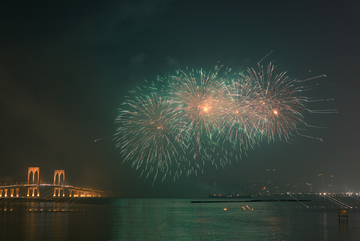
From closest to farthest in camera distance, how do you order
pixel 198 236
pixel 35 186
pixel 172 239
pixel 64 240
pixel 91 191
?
1. pixel 64 240
2. pixel 172 239
3. pixel 198 236
4. pixel 35 186
5. pixel 91 191

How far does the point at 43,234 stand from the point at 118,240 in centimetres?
790

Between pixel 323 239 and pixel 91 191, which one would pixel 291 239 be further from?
pixel 91 191

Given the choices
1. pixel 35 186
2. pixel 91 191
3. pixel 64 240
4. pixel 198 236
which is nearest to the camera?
pixel 64 240

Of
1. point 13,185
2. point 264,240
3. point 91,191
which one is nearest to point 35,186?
point 13,185

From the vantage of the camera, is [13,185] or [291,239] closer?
[291,239]

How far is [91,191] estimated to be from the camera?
197 meters

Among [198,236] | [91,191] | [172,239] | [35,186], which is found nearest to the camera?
[172,239]

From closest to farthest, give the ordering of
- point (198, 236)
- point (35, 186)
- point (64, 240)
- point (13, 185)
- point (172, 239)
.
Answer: point (64, 240)
point (172, 239)
point (198, 236)
point (13, 185)
point (35, 186)

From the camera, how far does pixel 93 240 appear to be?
25.7 meters

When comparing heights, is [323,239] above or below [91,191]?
above

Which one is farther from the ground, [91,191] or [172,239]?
[172,239]

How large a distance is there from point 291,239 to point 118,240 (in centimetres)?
1516

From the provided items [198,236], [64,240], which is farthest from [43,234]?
[198,236]

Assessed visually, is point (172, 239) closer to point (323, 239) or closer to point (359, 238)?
point (323, 239)
